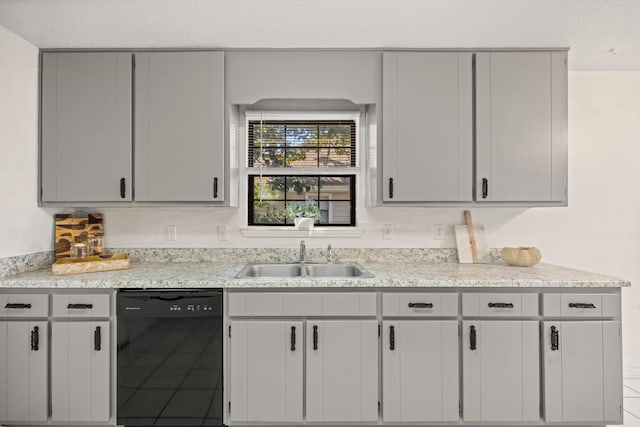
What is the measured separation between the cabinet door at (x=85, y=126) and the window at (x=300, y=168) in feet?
3.01

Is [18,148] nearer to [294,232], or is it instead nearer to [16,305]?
[16,305]

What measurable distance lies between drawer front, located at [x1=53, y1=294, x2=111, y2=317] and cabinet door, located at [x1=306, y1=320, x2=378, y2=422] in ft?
3.90

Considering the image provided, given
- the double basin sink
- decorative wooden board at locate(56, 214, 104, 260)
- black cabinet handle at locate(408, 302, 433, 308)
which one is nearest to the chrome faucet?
the double basin sink

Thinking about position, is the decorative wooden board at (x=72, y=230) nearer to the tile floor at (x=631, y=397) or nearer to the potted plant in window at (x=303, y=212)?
the potted plant in window at (x=303, y=212)

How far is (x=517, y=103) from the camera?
2.50 m

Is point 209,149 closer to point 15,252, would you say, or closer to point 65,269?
point 65,269

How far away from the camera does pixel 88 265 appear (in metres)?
2.38

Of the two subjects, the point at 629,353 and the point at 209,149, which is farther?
the point at 629,353

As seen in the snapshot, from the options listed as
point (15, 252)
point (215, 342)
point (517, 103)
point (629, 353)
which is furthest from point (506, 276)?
point (15, 252)

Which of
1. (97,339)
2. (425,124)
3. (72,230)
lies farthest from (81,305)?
(425,124)

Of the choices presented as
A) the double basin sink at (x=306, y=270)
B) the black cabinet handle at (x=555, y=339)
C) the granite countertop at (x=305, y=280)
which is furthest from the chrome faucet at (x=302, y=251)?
the black cabinet handle at (x=555, y=339)

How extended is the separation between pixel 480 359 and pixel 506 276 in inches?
20.4

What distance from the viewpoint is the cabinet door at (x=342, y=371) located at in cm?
215

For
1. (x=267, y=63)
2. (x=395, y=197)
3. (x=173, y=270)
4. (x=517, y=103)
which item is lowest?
(x=173, y=270)
